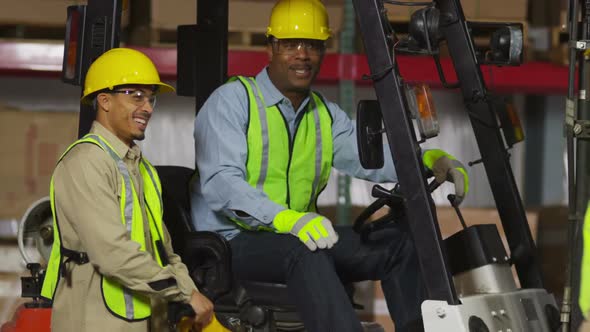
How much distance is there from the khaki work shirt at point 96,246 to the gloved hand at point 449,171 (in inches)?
46.4

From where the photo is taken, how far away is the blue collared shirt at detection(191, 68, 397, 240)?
470 cm

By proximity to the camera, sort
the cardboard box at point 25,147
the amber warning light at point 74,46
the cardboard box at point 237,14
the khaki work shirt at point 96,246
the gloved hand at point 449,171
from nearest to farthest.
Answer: the khaki work shirt at point 96,246 → the amber warning light at point 74,46 → the gloved hand at point 449,171 → the cardboard box at point 25,147 → the cardboard box at point 237,14

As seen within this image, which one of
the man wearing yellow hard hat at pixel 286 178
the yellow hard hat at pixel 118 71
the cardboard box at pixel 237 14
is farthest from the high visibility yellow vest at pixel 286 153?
the cardboard box at pixel 237 14

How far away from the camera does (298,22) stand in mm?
4992

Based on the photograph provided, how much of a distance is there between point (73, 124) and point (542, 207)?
3.45 m

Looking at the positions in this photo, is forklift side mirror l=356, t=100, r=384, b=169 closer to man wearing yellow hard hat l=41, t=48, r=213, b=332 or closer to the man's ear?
man wearing yellow hard hat l=41, t=48, r=213, b=332

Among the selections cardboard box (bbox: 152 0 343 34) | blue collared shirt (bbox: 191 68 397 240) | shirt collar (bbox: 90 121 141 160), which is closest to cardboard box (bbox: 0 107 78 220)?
cardboard box (bbox: 152 0 343 34)

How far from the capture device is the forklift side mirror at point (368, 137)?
4363 millimetres

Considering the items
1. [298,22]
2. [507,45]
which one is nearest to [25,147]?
[298,22]

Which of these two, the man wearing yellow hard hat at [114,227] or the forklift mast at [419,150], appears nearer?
the man wearing yellow hard hat at [114,227]

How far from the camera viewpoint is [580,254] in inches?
172

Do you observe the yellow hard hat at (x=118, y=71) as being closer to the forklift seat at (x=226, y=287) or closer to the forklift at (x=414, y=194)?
the forklift at (x=414, y=194)

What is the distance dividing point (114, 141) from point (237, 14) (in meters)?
4.10

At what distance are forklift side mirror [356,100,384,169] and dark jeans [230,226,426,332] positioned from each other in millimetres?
408
